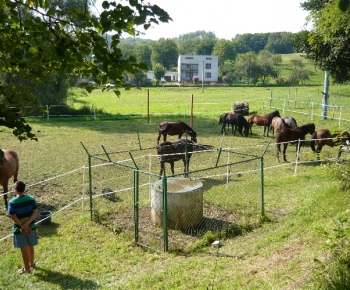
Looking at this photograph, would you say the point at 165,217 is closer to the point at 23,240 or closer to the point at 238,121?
the point at 23,240

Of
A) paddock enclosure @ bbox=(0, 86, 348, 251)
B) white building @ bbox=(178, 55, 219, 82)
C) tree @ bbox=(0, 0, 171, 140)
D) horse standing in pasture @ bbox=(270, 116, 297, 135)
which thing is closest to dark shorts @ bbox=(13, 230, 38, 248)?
paddock enclosure @ bbox=(0, 86, 348, 251)

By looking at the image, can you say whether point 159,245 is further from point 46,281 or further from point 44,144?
point 44,144

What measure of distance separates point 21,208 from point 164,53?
11813cm

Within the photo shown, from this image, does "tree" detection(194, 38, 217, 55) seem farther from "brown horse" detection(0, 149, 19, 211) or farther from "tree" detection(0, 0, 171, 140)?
"tree" detection(0, 0, 171, 140)

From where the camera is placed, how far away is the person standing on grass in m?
6.55

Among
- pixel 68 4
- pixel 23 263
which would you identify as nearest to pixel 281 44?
pixel 68 4

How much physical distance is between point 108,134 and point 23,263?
569 inches

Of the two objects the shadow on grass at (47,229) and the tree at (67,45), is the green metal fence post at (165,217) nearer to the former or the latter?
Answer: the shadow on grass at (47,229)

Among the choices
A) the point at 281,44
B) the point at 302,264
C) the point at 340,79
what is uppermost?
the point at 281,44

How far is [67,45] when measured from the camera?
3.42 meters

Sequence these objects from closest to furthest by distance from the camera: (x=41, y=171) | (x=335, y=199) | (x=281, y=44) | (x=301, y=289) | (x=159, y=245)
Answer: (x=301, y=289) < (x=159, y=245) < (x=335, y=199) < (x=41, y=171) < (x=281, y=44)

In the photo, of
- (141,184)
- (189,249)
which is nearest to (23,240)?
(189,249)

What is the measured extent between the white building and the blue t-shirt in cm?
8942

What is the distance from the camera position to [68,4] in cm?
2781
